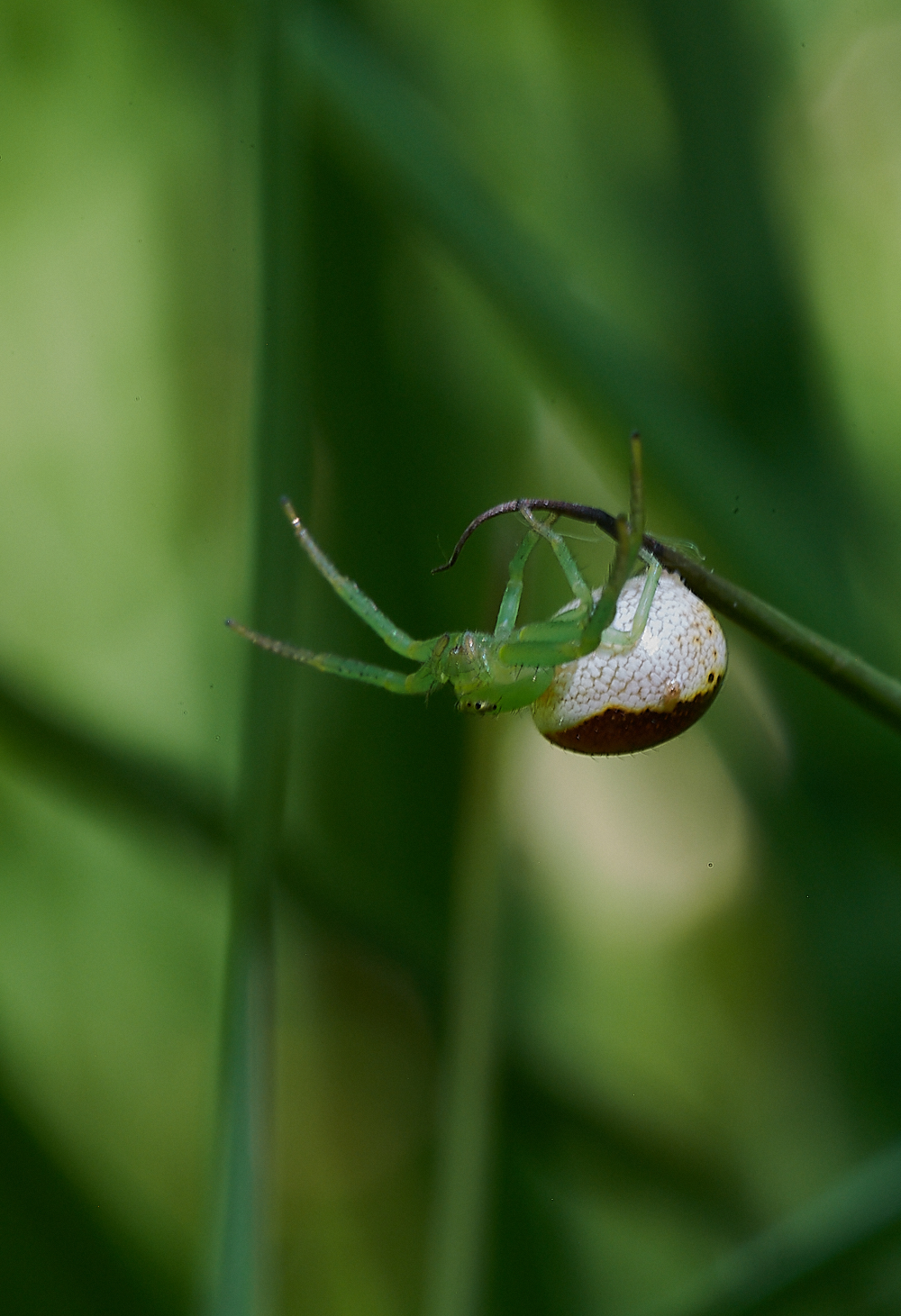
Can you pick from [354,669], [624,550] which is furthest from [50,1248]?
[624,550]

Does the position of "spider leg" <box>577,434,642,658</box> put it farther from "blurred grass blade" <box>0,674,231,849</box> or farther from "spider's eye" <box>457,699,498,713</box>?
"blurred grass blade" <box>0,674,231,849</box>

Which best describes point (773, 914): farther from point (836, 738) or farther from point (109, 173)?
point (109, 173)

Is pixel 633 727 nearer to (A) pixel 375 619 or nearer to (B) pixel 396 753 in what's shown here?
(A) pixel 375 619

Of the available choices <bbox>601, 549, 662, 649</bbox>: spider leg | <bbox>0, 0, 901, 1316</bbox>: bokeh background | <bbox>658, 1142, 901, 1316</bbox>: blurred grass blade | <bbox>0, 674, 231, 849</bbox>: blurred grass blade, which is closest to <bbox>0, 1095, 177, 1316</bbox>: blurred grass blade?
<bbox>0, 0, 901, 1316</bbox>: bokeh background

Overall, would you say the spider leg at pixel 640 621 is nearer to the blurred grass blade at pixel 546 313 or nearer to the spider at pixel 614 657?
the spider at pixel 614 657

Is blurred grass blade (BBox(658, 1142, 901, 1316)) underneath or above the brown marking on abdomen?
underneath

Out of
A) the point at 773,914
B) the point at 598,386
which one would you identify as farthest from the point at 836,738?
the point at 598,386
